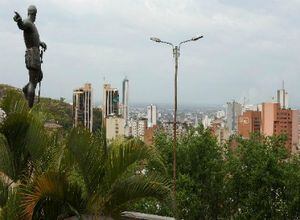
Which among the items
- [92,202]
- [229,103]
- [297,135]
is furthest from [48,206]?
[229,103]

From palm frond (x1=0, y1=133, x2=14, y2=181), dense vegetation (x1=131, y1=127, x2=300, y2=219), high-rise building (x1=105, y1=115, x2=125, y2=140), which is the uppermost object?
high-rise building (x1=105, y1=115, x2=125, y2=140)

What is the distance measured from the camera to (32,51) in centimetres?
595

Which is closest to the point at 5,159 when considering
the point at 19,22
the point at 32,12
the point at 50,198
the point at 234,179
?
the point at 50,198

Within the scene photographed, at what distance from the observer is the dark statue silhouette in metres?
5.73

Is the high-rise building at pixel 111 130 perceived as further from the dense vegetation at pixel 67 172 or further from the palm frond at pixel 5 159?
the palm frond at pixel 5 159

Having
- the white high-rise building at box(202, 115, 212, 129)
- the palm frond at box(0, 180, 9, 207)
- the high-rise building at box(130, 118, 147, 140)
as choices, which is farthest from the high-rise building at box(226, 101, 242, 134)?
the palm frond at box(0, 180, 9, 207)

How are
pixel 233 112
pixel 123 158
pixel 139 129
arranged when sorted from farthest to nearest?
1. pixel 233 112
2. pixel 139 129
3. pixel 123 158

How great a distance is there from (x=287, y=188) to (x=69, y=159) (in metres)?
9.00

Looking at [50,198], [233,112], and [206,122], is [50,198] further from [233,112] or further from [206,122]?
[233,112]

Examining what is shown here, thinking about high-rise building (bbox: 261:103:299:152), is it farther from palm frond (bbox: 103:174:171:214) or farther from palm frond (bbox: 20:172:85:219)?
palm frond (bbox: 20:172:85:219)

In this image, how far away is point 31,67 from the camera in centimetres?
613

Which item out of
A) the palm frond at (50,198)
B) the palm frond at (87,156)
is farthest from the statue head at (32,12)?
the palm frond at (50,198)

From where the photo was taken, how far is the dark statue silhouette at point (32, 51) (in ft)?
18.8

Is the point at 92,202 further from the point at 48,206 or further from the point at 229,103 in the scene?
the point at 229,103
